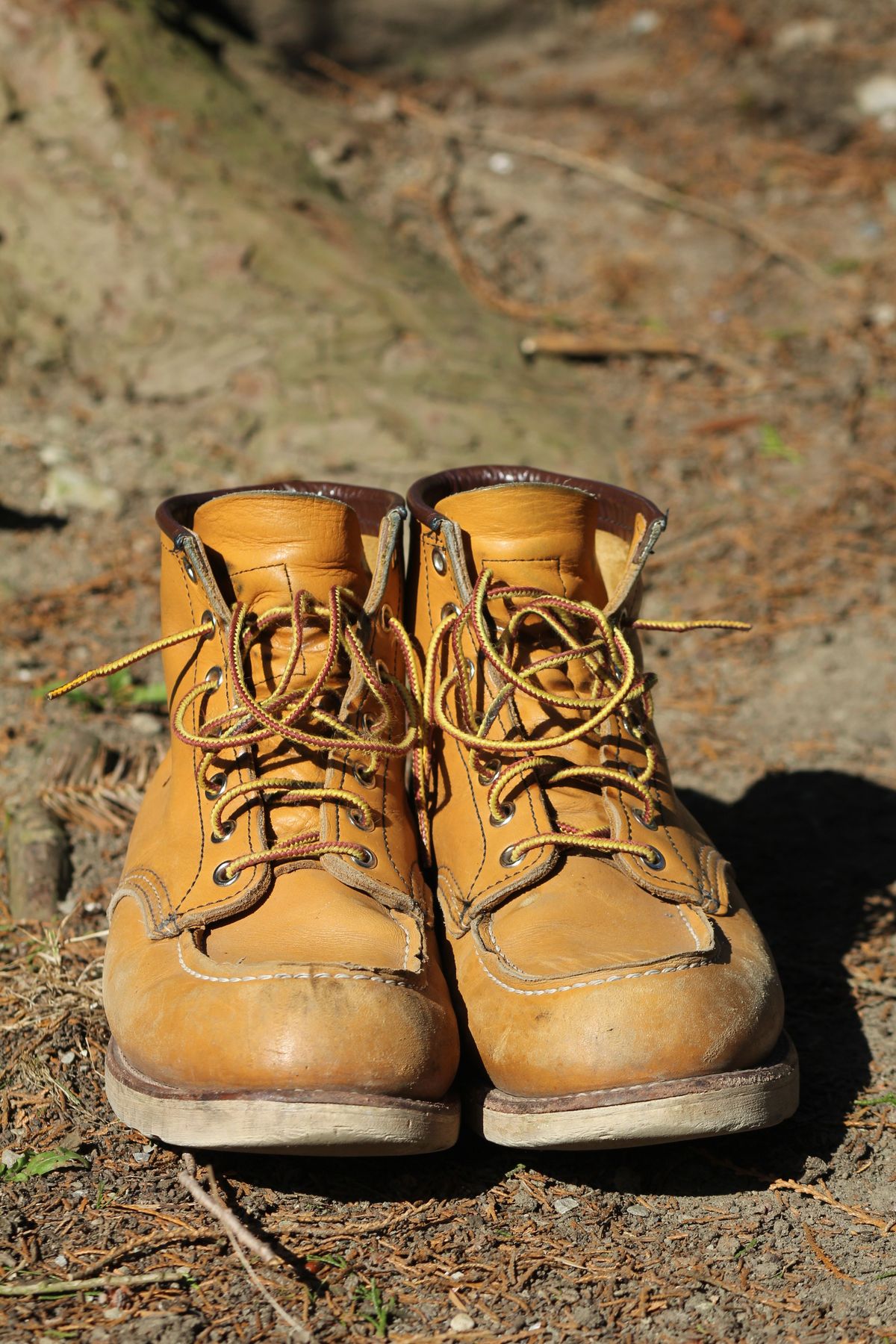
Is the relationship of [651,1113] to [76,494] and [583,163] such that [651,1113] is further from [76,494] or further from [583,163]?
[583,163]

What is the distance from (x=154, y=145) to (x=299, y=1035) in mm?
4418

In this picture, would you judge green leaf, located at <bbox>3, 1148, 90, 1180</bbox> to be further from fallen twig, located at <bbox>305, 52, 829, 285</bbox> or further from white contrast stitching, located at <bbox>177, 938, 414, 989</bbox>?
fallen twig, located at <bbox>305, 52, 829, 285</bbox>

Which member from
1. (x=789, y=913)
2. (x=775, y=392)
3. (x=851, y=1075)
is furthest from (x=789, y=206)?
(x=851, y=1075)

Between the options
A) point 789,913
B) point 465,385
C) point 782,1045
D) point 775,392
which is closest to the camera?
point 782,1045

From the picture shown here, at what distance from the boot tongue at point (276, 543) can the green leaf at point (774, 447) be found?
3088 millimetres

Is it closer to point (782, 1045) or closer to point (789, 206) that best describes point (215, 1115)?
point (782, 1045)

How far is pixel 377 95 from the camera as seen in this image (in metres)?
6.50

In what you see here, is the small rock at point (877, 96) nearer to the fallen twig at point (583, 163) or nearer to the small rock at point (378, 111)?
the fallen twig at point (583, 163)

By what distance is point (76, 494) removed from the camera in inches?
175

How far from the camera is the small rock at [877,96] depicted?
6668 mm

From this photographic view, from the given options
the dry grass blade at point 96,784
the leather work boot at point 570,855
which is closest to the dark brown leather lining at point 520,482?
the leather work boot at point 570,855

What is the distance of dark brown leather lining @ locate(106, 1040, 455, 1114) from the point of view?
5.84 ft

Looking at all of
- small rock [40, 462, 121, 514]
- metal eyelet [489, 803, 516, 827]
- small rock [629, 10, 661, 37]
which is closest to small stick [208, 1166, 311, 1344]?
metal eyelet [489, 803, 516, 827]

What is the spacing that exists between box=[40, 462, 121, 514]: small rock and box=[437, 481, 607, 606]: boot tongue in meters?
2.49
